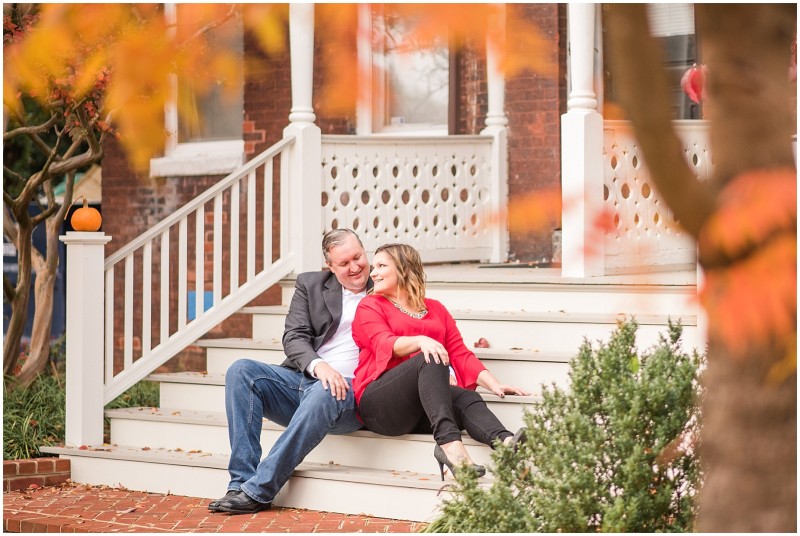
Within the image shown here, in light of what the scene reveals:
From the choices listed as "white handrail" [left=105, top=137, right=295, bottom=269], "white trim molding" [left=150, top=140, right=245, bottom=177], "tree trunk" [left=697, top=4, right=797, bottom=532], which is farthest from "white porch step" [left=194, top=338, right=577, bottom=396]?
"white trim molding" [left=150, top=140, right=245, bottom=177]

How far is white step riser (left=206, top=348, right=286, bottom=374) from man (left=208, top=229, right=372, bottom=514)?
0.97 metres

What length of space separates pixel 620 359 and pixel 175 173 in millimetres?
7931

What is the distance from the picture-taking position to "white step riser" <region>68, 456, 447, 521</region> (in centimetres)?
623

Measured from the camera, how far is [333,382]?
640 cm

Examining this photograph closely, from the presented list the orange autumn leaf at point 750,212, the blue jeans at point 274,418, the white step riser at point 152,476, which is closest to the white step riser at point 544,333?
the blue jeans at point 274,418

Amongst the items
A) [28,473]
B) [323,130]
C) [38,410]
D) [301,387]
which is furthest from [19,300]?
[301,387]

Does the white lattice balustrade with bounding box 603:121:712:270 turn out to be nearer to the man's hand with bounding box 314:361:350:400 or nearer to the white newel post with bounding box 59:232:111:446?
the man's hand with bounding box 314:361:350:400

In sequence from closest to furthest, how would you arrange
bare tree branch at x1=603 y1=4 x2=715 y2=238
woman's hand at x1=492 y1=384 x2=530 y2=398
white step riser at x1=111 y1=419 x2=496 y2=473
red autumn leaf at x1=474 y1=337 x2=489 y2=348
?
1. bare tree branch at x1=603 y1=4 x2=715 y2=238
2. woman's hand at x1=492 y1=384 x2=530 y2=398
3. white step riser at x1=111 y1=419 x2=496 y2=473
4. red autumn leaf at x1=474 y1=337 x2=489 y2=348

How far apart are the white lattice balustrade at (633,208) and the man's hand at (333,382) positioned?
208 centimetres

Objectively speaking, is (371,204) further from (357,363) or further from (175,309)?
(175,309)

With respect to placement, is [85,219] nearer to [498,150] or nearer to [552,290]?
[552,290]

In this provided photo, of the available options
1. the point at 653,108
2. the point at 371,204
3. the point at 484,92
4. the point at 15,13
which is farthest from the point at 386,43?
the point at 653,108

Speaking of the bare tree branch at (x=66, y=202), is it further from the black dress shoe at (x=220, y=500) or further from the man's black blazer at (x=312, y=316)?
the black dress shoe at (x=220, y=500)

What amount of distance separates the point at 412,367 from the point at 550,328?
1.33 meters
